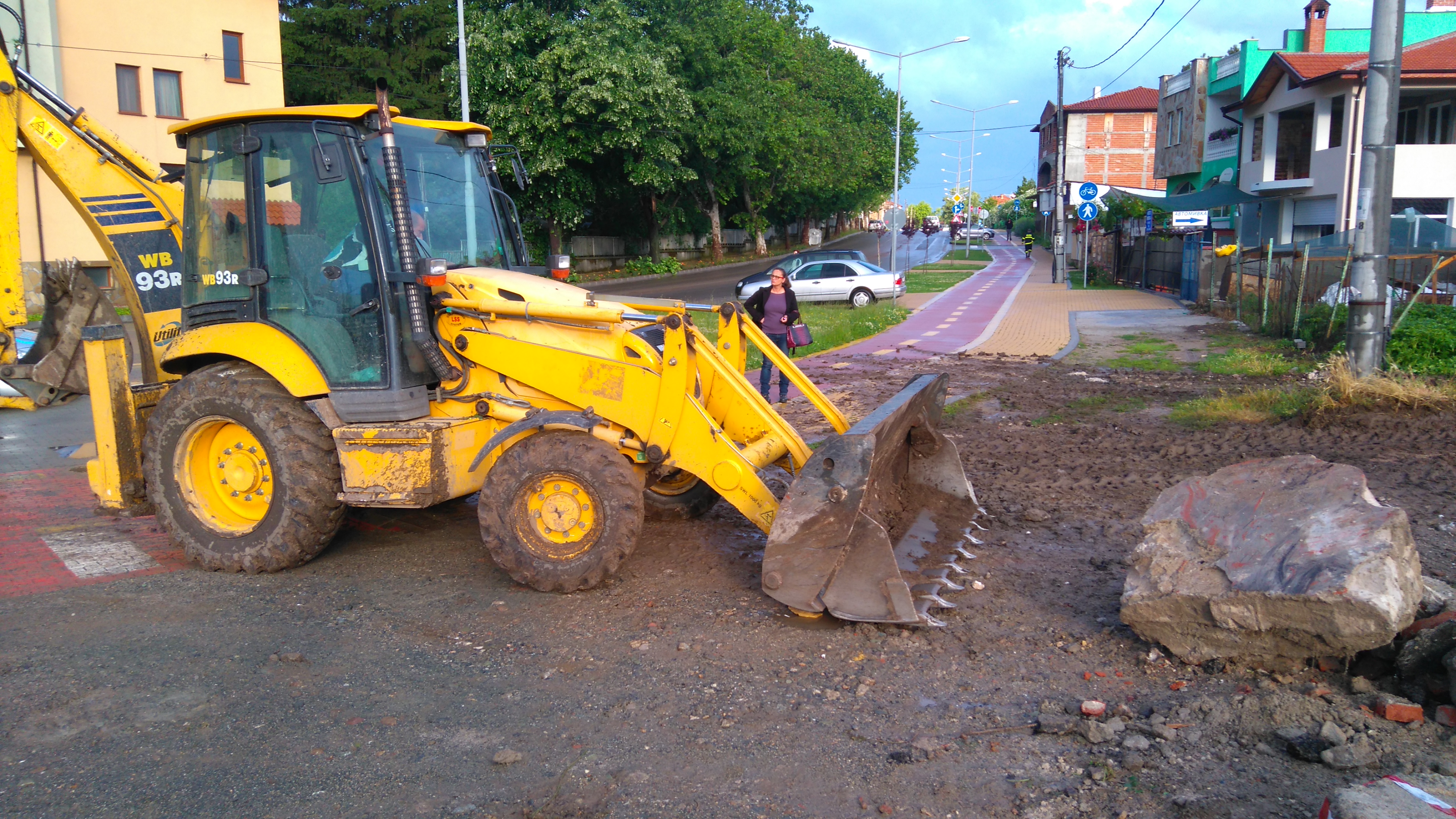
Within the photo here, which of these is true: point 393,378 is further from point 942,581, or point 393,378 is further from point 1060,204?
point 1060,204

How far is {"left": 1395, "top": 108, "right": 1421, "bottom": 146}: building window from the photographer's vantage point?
29641 mm

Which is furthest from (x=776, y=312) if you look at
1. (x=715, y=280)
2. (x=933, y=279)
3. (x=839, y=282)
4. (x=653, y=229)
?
(x=653, y=229)

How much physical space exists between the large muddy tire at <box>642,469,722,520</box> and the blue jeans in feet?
14.4

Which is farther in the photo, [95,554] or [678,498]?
[678,498]

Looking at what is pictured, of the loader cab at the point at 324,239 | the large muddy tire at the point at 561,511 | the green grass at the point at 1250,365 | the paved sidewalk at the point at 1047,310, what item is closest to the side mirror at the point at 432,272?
the loader cab at the point at 324,239

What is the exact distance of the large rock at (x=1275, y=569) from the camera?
14.0 ft

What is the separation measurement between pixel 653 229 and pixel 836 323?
25098 mm

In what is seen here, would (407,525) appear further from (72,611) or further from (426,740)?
(426,740)

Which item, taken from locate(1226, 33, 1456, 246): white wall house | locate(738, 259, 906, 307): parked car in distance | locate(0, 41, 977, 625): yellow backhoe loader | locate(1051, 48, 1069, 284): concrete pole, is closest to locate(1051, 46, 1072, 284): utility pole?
locate(1051, 48, 1069, 284): concrete pole

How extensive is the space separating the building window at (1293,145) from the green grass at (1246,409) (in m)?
25.9

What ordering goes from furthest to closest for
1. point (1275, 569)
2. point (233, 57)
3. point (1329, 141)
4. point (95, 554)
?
point (233, 57), point (1329, 141), point (95, 554), point (1275, 569)

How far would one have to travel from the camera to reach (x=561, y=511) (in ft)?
18.8

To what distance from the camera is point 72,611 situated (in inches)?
228

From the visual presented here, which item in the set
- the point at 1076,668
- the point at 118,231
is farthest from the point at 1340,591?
the point at 118,231
